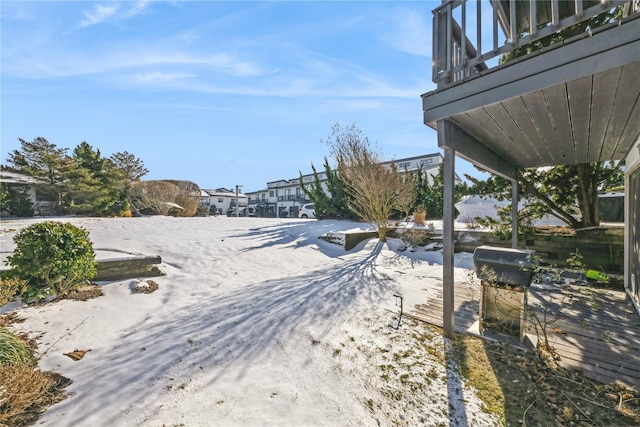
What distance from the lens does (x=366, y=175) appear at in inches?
390

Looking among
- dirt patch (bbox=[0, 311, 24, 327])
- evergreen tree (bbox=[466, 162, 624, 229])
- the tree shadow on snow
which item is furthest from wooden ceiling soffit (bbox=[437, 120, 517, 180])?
dirt patch (bbox=[0, 311, 24, 327])

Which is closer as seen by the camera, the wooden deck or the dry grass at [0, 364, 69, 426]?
the dry grass at [0, 364, 69, 426]

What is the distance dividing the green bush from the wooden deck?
16.3 ft

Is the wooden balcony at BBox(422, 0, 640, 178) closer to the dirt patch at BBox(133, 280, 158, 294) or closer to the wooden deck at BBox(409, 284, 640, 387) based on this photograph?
the wooden deck at BBox(409, 284, 640, 387)

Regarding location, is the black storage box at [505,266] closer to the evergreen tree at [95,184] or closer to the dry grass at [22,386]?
the dry grass at [22,386]

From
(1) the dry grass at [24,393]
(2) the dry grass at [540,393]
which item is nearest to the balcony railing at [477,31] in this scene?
(2) the dry grass at [540,393]

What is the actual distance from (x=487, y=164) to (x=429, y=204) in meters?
11.0

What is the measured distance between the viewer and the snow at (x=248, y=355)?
2.00 meters

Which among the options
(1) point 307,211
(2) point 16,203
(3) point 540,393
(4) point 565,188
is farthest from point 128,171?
(4) point 565,188

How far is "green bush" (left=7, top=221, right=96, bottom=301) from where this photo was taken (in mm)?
3512

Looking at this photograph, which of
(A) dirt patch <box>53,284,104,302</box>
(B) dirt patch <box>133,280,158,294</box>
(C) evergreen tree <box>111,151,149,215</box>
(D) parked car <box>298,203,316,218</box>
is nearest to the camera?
(A) dirt patch <box>53,284,104,302</box>

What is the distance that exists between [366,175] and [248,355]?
8126 mm

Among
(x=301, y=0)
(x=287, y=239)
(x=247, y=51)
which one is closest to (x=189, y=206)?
(x=287, y=239)

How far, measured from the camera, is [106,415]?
189 centimetres
